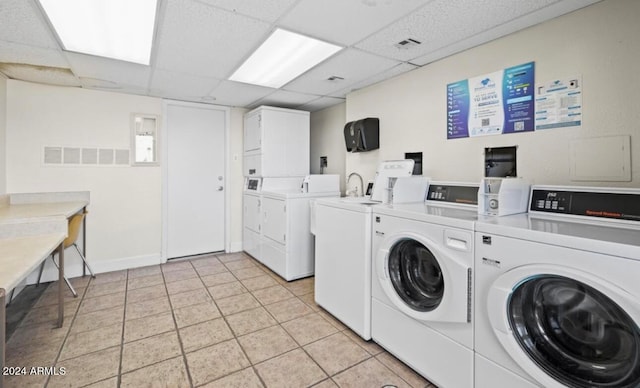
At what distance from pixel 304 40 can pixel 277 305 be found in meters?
2.26

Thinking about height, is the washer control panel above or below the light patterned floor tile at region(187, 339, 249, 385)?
above

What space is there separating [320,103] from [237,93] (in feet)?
3.76

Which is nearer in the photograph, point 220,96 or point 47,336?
point 47,336

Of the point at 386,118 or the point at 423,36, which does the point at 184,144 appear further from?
the point at 423,36

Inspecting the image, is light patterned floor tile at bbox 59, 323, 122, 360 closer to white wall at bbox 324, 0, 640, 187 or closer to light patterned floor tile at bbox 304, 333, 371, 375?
light patterned floor tile at bbox 304, 333, 371, 375

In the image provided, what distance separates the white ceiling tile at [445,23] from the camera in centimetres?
172

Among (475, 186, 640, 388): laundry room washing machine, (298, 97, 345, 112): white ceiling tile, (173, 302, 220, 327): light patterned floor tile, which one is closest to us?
(475, 186, 640, 388): laundry room washing machine

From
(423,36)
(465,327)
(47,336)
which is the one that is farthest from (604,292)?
(47,336)

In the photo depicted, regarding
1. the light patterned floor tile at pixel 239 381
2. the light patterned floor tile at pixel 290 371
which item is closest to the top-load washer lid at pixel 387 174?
the light patterned floor tile at pixel 290 371

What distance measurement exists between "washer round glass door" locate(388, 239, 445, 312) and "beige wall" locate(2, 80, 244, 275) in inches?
131

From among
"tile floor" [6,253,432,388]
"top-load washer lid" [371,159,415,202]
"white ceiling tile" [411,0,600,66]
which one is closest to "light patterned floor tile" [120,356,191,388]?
"tile floor" [6,253,432,388]

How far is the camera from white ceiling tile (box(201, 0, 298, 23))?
1.71 meters

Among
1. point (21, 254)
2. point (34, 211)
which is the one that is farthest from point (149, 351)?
point (34, 211)

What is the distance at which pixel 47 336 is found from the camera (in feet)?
7.08
